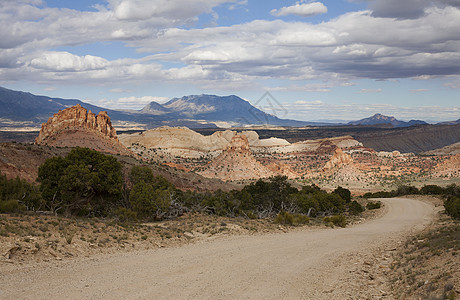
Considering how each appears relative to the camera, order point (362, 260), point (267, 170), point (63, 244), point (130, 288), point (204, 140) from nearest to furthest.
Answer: point (130, 288), point (63, 244), point (362, 260), point (267, 170), point (204, 140)

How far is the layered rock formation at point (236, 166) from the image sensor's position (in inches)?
3184

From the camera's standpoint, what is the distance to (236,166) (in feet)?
276

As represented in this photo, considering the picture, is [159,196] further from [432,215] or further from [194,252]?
[432,215]

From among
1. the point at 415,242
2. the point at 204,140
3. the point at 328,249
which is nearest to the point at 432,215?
the point at 415,242

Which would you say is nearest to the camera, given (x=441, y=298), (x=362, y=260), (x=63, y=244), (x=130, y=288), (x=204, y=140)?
(x=441, y=298)

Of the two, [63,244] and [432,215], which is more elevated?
[63,244]

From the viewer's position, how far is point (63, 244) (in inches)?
567

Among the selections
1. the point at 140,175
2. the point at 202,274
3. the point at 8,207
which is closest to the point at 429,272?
the point at 202,274

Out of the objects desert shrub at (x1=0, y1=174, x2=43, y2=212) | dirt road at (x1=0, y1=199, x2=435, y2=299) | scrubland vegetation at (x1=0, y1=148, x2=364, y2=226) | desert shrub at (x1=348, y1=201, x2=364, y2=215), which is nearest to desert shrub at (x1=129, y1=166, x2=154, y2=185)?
scrubland vegetation at (x1=0, y1=148, x2=364, y2=226)

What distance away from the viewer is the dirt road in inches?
415

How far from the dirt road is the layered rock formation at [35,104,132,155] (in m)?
57.0

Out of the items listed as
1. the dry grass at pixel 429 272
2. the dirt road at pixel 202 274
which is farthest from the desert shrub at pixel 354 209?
the dry grass at pixel 429 272

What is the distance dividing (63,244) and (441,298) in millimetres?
11839

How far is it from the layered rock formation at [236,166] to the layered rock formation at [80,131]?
17.6 meters
